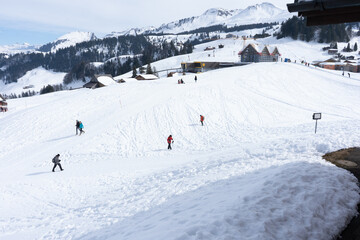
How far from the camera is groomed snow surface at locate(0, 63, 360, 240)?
6.20 meters

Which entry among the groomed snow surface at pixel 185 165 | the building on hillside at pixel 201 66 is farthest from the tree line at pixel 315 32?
the groomed snow surface at pixel 185 165

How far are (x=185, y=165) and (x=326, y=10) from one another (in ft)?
39.3

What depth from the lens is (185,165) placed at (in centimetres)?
1538

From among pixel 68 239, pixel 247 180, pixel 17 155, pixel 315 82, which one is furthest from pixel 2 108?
pixel 315 82

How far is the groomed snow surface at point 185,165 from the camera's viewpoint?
6.20 meters

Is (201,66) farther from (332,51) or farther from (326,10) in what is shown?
(332,51)

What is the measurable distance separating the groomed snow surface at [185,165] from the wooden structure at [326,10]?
5204 mm

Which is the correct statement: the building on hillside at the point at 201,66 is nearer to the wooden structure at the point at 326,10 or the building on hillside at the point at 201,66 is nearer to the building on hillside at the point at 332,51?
the wooden structure at the point at 326,10

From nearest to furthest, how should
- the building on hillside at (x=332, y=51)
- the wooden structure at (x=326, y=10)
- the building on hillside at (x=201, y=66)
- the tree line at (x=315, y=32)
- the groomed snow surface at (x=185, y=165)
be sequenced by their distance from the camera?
the wooden structure at (x=326, y=10), the groomed snow surface at (x=185, y=165), the building on hillside at (x=201, y=66), the building on hillside at (x=332, y=51), the tree line at (x=315, y=32)

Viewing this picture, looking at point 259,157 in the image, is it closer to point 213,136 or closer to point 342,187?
point 342,187

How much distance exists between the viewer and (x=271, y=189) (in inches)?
280

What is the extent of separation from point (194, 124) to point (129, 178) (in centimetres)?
1291

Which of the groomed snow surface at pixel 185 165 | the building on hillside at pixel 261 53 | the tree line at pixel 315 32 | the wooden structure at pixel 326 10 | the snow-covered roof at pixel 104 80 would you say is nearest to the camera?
the wooden structure at pixel 326 10

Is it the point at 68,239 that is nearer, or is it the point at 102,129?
the point at 68,239
